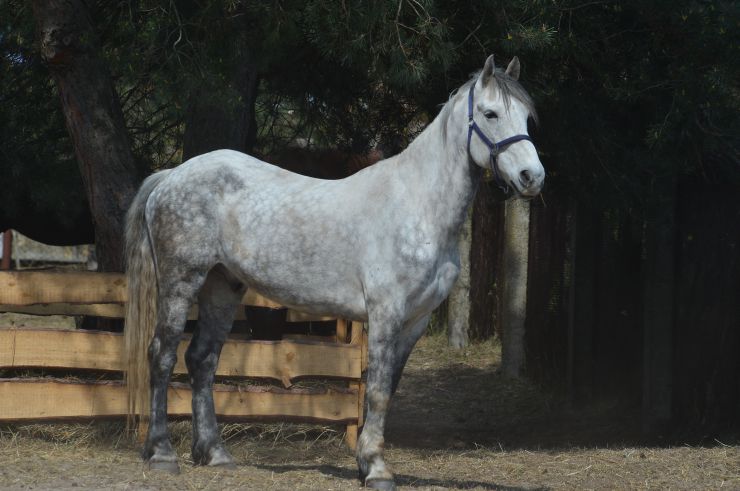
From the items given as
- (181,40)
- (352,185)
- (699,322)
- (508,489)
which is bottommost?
(508,489)

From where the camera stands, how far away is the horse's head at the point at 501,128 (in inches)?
175

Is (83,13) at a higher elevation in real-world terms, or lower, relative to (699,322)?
higher

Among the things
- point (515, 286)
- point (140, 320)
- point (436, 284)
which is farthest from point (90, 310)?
point (515, 286)

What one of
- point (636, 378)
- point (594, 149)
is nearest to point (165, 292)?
point (594, 149)

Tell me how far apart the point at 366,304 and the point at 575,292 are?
376cm

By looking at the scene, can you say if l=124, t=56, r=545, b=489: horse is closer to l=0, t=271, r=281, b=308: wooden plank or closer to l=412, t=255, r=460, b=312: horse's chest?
l=412, t=255, r=460, b=312: horse's chest

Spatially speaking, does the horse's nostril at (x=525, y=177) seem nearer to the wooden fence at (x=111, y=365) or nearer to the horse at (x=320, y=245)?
the horse at (x=320, y=245)

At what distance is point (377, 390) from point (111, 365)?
75.8 inches

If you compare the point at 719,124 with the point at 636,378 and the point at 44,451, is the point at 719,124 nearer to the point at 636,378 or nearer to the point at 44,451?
the point at 636,378

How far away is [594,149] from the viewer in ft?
20.4

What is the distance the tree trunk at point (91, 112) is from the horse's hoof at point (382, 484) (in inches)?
100

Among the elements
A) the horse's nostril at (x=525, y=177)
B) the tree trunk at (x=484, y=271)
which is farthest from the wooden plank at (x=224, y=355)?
the tree trunk at (x=484, y=271)

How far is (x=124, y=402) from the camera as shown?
574 centimetres

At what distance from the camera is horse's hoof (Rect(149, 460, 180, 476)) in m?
4.98
